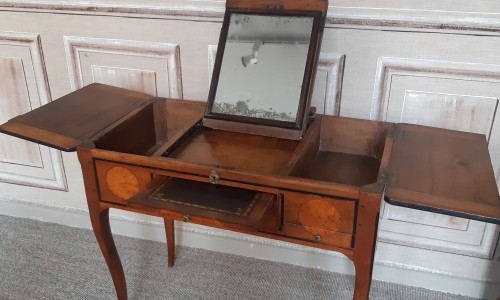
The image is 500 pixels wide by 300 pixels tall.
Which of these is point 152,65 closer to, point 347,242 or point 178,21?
point 178,21

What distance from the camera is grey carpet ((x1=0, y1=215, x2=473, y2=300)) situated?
4.77ft

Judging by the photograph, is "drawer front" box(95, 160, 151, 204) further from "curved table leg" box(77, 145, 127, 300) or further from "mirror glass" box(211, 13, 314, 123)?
"mirror glass" box(211, 13, 314, 123)


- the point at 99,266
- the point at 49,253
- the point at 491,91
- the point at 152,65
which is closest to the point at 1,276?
the point at 49,253

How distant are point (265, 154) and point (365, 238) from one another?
0.28 m

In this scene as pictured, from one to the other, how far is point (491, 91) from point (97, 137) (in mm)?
937

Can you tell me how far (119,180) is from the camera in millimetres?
1038

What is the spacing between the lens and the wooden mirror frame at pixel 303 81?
42.4 inches

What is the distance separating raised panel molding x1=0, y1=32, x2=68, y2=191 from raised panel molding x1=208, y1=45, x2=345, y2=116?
0.59 meters

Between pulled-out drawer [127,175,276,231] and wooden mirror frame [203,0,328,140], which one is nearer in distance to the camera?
pulled-out drawer [127,175,276,231]


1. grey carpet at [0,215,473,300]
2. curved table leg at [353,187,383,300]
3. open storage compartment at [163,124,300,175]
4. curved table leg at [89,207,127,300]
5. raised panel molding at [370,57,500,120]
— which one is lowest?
grey carpet at [0,215,473,300]

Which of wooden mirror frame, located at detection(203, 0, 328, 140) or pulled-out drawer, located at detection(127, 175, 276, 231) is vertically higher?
wooden mirror frame, located at detection(203, 0, 328, 140)

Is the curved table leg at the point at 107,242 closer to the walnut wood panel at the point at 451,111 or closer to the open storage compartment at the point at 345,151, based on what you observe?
the open storage compartment at the point at 345,151

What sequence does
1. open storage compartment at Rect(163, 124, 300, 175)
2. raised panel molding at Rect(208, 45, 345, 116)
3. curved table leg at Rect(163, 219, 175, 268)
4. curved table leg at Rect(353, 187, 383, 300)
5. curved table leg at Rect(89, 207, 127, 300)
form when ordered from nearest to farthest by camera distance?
curved table leg at Rect(353, 187, 383, 300) → open storage compartment at Rect(163, 124, 300, 175) → curved table leg at Rect(89, 207, 127, 300) → raised panel molding at Rect(208, 45, 345, 116) → curved table leg at Rect(163, 219, 175, 268)

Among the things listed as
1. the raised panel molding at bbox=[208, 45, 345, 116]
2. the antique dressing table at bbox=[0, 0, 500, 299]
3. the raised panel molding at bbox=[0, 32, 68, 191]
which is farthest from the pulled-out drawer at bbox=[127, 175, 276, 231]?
the raised panel molding at bbox=[0, 32, 68, 191]
